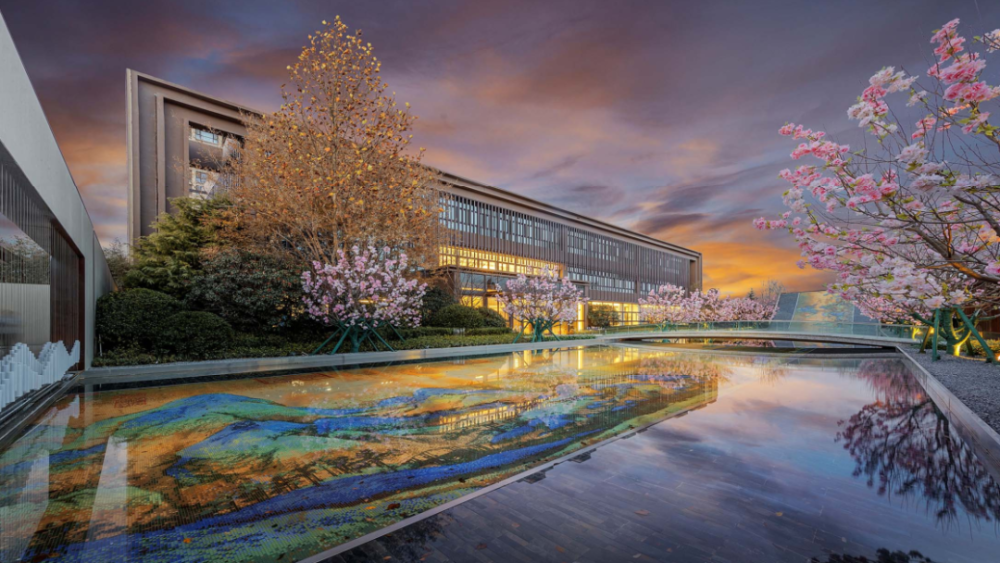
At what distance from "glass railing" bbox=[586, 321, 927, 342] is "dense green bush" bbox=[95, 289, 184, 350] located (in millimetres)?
28700

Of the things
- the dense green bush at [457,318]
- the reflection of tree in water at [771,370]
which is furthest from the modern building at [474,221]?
the reflection of tree in water at [771,370]

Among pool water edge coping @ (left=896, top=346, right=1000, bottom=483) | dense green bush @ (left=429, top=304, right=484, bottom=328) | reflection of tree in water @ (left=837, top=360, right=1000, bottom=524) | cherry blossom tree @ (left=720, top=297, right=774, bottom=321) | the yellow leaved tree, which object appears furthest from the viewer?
cherry blossom tree @ (left=720, top=297, right=774, bottom=321)

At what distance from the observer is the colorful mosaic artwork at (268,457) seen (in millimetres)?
3512

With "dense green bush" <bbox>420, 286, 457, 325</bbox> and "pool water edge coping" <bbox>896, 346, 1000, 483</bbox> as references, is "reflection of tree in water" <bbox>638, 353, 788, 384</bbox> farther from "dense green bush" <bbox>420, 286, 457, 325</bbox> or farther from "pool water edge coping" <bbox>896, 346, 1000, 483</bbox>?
"dense green bush" <bbox>420, 286, 457, 325</bbox>

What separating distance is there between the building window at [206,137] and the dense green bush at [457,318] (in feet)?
72.5

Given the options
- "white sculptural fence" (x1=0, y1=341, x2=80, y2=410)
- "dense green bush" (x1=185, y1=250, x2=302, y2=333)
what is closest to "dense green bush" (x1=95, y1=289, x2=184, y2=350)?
"dense green bush" (x1=185, y1=250, x2=302, y2=333)

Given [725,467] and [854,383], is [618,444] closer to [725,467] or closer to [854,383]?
[725,467]

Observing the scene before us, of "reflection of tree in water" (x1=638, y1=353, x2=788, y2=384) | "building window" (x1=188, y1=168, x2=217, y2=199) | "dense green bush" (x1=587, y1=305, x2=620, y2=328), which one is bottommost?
"dense green bush" (x1=587, y1=305, x2=620, y2=328)

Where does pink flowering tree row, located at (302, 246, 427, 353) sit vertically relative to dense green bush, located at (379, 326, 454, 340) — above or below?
above

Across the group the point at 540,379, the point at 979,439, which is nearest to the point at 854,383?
the point at 979,439

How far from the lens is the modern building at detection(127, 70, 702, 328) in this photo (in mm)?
29688

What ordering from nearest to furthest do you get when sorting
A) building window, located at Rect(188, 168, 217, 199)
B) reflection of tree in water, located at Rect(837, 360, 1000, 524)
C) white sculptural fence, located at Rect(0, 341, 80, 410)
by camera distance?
reflection of tree in water, located at Rect(837, 360, 1000, 524) < white sculptural fence, located at Rect(0, 341, 80, 410) < building window, located at Rect(188, 168, 217, 199)

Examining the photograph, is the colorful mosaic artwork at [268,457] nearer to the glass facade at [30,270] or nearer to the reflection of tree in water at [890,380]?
the glass facade at [30,270]

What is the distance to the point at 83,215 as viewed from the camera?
41.9 ft
